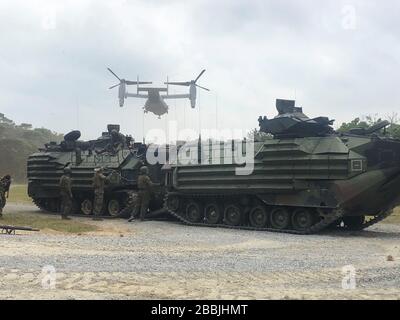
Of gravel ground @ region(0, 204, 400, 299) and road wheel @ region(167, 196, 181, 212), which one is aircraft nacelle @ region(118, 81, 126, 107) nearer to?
road wheel @ region(167, 196, 181, 212)

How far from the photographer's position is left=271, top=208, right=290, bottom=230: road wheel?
1700 cm

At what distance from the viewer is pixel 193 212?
19.8 meters

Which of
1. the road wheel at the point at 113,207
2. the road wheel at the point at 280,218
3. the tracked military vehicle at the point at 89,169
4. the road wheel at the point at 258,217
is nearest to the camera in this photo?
the road wheel at the point at 280,218

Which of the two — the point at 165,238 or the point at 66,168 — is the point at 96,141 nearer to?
the point at 66,168

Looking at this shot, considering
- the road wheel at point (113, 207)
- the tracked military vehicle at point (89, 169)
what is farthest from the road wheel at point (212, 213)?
the road wheel at point (113, 207)

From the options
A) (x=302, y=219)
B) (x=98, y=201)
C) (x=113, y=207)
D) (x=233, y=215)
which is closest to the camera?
(x=302, y=219)

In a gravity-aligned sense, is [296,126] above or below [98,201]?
above

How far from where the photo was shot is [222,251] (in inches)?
471

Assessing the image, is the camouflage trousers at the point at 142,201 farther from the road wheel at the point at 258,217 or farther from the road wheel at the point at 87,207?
the road wheel at the point at 258,217

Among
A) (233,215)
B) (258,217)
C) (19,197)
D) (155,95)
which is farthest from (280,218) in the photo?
(155,95)

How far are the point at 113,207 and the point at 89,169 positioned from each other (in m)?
1.90

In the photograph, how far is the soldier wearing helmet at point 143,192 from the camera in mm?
20391

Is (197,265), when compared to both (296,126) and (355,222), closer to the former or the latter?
(296,126)

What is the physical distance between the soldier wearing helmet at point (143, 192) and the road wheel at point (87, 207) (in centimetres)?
361
